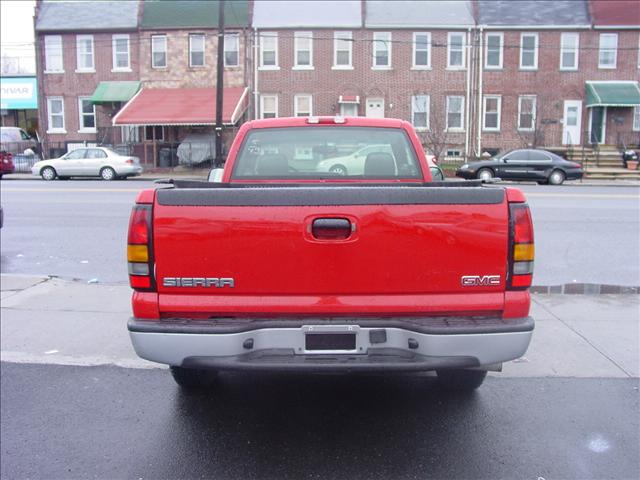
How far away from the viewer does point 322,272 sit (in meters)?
3.24

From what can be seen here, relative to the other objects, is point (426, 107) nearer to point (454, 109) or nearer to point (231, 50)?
point (454, 109)

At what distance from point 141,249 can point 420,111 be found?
Answer: 2881 cm

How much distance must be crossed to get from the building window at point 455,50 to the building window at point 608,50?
6707mm

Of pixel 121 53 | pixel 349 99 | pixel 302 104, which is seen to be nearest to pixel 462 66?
pixel 349 99

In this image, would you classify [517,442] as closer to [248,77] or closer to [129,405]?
[129,405]

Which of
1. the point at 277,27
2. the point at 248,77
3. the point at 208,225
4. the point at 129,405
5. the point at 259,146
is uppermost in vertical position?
the point at 277,27

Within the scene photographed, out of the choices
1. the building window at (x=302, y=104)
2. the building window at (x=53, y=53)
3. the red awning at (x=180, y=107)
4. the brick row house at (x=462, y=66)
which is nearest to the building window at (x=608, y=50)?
the brick row house at (x=462, y=66)

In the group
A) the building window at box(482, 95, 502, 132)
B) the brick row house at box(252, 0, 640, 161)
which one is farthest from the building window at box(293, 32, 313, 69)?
the building window at box(482, 95, 502, 132)

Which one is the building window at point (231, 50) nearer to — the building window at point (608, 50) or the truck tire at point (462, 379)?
the building window at point (608, 50)

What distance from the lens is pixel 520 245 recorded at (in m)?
3.28

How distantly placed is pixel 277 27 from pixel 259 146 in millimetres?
26913

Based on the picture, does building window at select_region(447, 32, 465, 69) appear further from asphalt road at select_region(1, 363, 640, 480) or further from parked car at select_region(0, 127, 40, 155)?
asphalt road at select_region(1, 363, 640, 480)

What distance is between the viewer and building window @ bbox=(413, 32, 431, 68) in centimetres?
3027

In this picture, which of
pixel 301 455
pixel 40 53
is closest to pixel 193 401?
pixel 301 455
